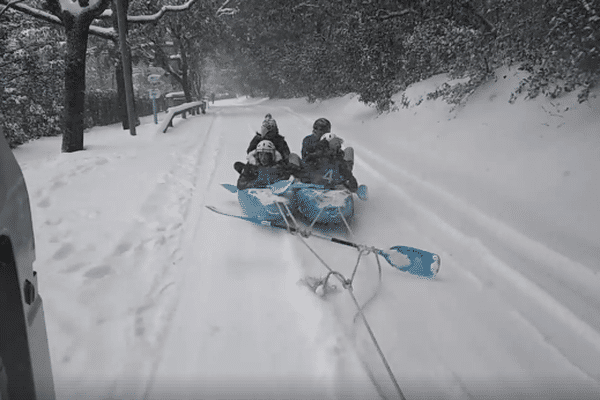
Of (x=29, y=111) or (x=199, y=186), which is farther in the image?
(x=29, y=111)

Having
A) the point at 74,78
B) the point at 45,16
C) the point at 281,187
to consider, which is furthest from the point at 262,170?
the point at 45,16

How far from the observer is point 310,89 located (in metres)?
22.0

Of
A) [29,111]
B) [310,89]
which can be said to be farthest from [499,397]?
[310,89]

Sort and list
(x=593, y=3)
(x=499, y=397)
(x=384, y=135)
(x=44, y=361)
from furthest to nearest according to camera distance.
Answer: (x=384, y=135) < (x=593, y=3) < (x=499, y=397) < (x=44, y=361)

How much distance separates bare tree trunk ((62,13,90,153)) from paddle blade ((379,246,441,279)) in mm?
8829

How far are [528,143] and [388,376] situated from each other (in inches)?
215

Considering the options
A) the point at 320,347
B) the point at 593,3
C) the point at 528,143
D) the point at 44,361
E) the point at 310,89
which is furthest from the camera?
the point at 310,89

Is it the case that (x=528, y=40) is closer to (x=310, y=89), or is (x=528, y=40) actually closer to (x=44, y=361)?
(x=44, y=361)

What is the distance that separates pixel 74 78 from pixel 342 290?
8943mm

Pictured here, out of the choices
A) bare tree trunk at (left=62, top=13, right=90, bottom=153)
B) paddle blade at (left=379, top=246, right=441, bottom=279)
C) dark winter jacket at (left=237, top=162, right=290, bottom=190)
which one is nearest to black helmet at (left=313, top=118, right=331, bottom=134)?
dark winter jacket at (left=237, top=162, right=290, bottom=190)

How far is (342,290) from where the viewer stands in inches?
125

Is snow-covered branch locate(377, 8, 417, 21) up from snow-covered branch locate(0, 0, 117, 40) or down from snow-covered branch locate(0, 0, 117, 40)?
up

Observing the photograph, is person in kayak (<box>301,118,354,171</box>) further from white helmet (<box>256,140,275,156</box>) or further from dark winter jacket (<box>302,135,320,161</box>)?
white helmet (<box>256,140,275,156</box>)

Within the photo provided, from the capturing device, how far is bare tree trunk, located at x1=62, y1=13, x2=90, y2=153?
8805mm
